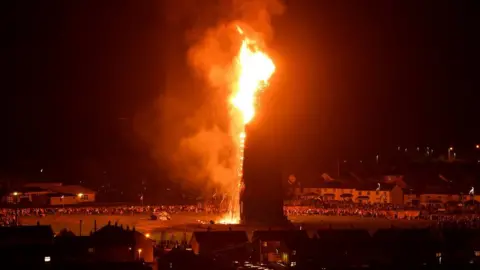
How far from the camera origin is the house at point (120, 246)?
29.8 meters

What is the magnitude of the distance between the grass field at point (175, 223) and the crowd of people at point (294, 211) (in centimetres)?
181

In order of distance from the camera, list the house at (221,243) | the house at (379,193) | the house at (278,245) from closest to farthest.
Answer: the house at (278,245)
the house at (221,243)
the house at (379,193)

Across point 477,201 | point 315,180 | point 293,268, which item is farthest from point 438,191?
point 293,268

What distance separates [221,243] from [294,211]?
21442 millimetres

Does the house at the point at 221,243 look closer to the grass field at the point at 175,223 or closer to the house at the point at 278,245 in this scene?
the house at the point at 278,245

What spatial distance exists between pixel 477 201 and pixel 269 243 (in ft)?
98.9

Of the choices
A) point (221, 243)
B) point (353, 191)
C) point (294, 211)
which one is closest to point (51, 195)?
point (294, 211)

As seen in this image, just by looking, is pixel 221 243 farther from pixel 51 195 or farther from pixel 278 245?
pixel 51 195

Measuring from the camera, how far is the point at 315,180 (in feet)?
235

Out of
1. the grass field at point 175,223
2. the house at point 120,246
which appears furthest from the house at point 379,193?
the house at point 120,246

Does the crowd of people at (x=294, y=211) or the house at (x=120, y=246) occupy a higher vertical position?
the crowd of people at (x=294, y=211)

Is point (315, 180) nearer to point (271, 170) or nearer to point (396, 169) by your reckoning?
point (396, 169)

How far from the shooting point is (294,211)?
53.1m

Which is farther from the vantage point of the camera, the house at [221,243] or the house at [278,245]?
the house at [221,243]
